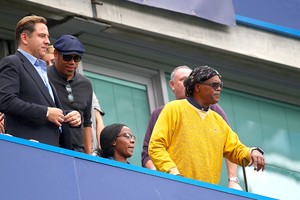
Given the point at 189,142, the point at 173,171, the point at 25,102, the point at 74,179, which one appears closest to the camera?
the point at 74,179

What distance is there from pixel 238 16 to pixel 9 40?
3081 mm

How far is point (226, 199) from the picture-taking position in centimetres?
1302

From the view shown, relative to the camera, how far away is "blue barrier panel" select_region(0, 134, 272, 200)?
37.7 ft

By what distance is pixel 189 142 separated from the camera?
42.2ft

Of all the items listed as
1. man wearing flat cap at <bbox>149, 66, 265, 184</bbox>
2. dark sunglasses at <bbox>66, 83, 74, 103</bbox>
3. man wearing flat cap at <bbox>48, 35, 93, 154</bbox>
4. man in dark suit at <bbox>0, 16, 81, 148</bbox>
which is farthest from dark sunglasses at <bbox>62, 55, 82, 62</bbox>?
man wearing flat cap at <bbox>149, 66, 265, 184</bbox>

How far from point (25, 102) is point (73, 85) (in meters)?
1.31

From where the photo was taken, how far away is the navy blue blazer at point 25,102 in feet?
39.3

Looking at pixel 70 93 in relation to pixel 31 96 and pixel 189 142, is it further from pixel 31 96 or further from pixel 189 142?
pixel 189 142

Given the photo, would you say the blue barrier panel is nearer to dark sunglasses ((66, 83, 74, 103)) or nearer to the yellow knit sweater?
the yellow knit sweater

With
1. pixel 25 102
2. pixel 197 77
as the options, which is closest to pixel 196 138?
pixel 197 77

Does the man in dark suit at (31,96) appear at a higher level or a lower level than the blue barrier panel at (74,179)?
higher

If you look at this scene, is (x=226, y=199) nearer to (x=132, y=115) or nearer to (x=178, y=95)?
(x=178, y=95)

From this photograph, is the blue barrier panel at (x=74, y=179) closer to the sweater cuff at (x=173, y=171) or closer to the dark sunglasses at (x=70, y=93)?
the sweater cuff at (x=173, y=171)

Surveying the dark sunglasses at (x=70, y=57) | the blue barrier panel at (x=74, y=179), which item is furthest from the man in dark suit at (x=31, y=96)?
the dark sunglasses at (x=70, y=57)
